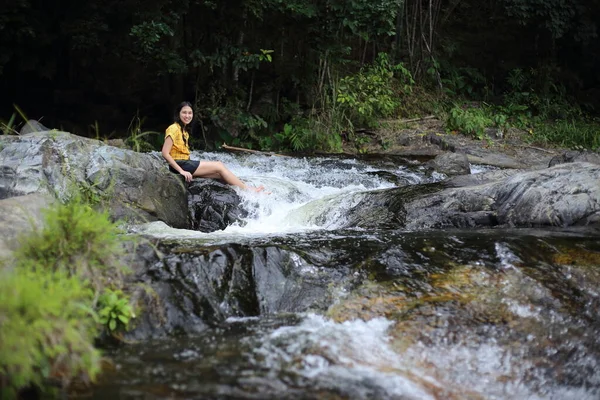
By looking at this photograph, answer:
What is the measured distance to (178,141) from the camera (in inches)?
284

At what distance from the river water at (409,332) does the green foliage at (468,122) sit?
756cm

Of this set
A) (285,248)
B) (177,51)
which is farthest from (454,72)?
(285,248)

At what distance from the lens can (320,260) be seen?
4.47 meters

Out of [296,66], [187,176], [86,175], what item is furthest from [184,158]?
[296,66]

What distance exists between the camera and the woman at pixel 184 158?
23.1ft

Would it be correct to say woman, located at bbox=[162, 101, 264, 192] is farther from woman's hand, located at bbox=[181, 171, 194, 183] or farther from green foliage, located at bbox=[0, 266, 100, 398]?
green foliage, located at bbox=[0, 266, 100, 398]

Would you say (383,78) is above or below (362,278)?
above

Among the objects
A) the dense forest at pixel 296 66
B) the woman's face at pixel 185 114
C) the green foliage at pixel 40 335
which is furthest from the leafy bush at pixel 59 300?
the dense forest at pixel 296 66

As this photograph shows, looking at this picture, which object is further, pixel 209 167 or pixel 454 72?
pixel 454 72

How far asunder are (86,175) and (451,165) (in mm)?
6206

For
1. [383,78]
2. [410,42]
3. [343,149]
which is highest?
[410,42]

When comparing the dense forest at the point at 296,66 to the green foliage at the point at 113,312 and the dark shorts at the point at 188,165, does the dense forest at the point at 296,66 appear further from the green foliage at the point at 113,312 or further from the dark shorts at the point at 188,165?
the green foliage at the point at 113,312

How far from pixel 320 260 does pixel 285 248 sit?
11.9 inches

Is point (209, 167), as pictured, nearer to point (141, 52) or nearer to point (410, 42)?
point (141, 52)
